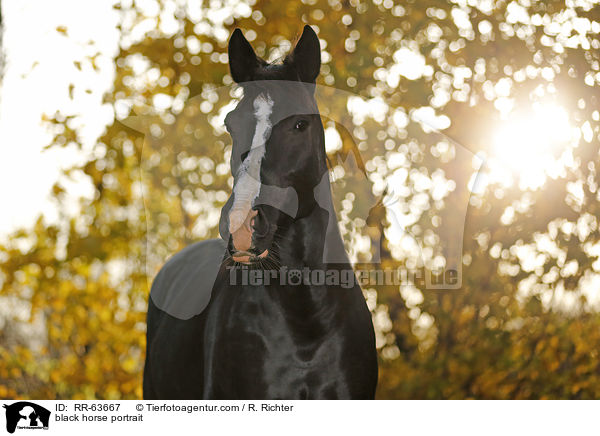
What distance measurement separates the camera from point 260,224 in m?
2.38

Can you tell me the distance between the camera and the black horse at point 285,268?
97.9 inches

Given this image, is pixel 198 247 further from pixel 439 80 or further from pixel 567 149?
pixel 567 149

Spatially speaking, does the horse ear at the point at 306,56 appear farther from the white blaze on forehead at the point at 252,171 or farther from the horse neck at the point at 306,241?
the horse neck at the point at 306,241

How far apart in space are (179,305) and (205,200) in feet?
5.64

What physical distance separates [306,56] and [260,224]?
102 centimetres

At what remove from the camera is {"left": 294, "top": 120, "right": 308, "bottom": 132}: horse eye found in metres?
2.61

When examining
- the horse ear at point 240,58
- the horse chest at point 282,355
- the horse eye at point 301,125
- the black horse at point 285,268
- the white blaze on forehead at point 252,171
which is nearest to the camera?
the white blaze on forehead at point 252,171

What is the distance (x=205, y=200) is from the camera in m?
5.48
